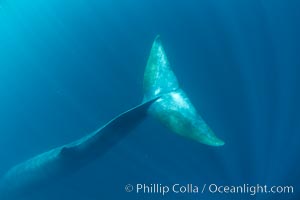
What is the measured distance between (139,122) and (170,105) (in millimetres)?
1095

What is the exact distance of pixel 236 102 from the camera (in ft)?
40.9

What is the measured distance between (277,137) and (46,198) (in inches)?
362

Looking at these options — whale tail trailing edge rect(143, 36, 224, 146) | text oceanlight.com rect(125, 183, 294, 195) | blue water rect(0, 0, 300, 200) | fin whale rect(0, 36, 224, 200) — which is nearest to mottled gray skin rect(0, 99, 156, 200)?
fin whale rect(0, 36, 224, 200)

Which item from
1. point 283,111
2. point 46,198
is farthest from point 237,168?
point 46,198

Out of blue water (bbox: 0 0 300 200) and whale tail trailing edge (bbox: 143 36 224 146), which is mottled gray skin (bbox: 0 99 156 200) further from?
blue water (bbox: 0 0 300 200)

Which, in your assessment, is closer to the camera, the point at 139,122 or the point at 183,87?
the point at 139,122

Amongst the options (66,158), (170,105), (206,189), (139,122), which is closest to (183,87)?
(206,189)

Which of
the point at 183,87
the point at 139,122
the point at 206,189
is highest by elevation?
the point at 183,87

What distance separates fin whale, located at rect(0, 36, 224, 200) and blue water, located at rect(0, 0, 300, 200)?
2.44m

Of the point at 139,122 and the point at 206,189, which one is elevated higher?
the point at 139,122

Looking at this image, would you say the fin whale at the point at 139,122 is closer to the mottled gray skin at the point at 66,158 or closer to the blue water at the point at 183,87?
the mottled gray skin at the point at 66,158

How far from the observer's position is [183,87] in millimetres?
13492

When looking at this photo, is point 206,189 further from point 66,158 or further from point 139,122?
point 66,158

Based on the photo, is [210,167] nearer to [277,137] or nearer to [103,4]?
[277,137]
